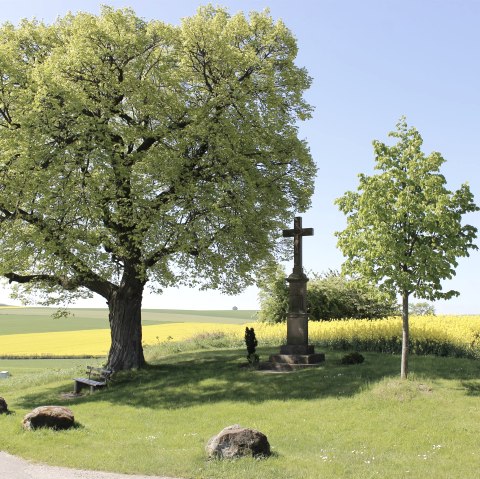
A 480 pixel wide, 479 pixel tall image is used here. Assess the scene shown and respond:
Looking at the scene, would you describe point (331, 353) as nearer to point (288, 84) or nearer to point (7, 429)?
point (288, 84)

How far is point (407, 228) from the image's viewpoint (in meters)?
18.8

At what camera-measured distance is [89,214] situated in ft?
75.4

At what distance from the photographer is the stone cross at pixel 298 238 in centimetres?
2428

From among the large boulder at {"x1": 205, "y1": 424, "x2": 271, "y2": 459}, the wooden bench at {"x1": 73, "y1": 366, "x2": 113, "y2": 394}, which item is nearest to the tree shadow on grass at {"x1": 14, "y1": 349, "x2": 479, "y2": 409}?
the wooden bench at {"x1": 73, "y1": 366, "x2": 113, "y2": 394}

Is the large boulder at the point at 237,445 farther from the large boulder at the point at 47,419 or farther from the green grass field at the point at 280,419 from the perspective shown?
the large boulder at the point at 47,419

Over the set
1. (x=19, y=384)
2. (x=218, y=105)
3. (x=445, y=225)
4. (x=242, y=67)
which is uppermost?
(x=242, y=67)

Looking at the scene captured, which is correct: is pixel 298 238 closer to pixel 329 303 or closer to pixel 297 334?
pixel 297 334

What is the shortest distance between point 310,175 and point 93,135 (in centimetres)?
1044

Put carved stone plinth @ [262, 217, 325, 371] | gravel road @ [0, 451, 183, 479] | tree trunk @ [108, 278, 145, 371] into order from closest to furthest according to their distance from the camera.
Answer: gravel road @ [0, 451, 183, 479] → carved stone plinth @ [262, 217, 325, 371] → tree trunk @ [108, 278, 145, 371]

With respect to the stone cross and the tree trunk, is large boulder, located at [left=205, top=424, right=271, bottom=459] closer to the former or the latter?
the stone cross

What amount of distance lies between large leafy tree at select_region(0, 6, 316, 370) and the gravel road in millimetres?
11270

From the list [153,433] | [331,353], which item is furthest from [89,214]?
[331,353]

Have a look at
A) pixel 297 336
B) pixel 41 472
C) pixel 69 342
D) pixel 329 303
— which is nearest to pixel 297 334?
pixel 297 336

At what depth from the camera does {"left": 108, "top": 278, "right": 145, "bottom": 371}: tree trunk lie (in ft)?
84.4
